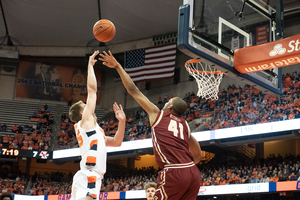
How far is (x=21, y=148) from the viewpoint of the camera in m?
22.1

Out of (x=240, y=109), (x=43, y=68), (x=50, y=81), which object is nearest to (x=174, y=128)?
(x=240, y=109)

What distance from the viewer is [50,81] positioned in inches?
1091

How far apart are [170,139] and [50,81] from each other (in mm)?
25466

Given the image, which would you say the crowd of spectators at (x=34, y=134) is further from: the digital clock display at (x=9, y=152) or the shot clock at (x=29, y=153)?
the digital clock display at (x=9, y=152)

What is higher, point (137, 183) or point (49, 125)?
point (49, 125)

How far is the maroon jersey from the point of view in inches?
134

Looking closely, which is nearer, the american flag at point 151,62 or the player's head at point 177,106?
the player's head at point 177,106

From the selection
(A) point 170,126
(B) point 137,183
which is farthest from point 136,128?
(A) point 170,126

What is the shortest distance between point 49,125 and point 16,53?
18.7 feet

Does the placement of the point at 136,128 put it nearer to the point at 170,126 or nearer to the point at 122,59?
the point at 122,59

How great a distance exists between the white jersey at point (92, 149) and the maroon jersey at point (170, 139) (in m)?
0.65

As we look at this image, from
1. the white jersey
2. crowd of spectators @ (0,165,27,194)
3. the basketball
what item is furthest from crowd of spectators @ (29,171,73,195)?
the white jersey

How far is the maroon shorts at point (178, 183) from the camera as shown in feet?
10.7

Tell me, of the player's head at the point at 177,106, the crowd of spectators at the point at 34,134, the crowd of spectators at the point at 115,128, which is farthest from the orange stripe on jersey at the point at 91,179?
the crowd of spectators at the point at 34,134
